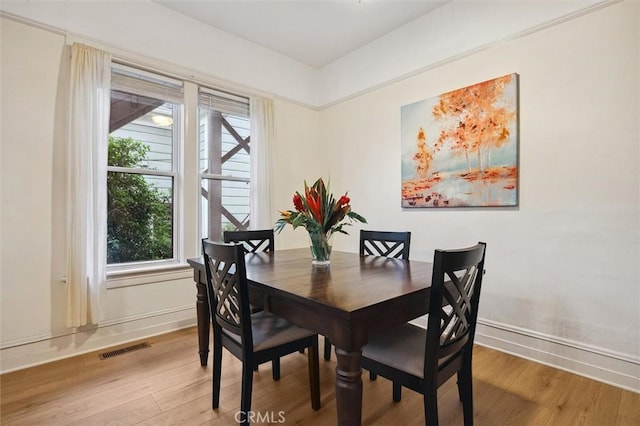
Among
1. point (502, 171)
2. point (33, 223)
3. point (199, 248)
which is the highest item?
point (502, 171)

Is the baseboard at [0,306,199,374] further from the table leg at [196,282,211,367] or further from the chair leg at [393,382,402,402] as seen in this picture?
the chair leg at [393,382,402,402]

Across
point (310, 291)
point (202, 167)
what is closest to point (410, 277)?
point (310, 291)

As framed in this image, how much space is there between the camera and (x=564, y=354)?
2.17m

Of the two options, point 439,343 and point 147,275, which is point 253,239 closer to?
point 147,275

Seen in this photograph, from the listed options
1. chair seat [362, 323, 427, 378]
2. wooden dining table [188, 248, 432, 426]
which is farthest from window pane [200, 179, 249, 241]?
chair seat [362, 323, 427, 378]

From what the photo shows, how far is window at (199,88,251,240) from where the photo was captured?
10.7ft

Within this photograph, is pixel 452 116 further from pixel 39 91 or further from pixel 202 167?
pixel 39 91

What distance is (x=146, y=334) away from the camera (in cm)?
274

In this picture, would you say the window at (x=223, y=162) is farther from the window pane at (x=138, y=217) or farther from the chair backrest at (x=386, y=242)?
the chair backrest at (x=386, y=242)

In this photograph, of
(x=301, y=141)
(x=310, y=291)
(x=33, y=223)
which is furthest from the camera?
(x=301, y=141)

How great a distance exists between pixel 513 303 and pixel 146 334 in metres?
3.04

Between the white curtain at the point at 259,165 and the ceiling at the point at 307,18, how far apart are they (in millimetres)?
698

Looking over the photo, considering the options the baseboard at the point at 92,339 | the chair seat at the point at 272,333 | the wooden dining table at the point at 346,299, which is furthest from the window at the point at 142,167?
the chair seat at the point at 272,333

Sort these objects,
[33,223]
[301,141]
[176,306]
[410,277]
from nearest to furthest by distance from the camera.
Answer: [410,277] < [33,223] < [176,306] < [301,141]
